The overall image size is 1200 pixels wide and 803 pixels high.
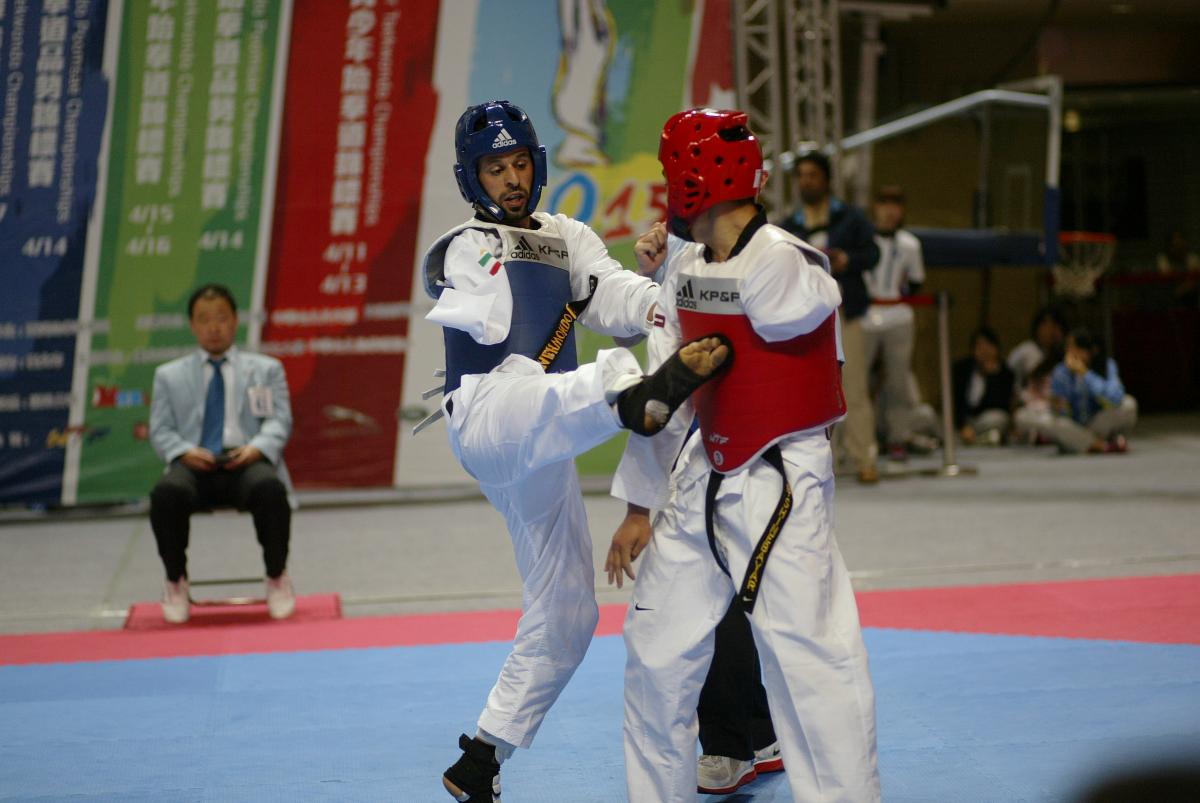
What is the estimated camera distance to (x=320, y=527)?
729 cm

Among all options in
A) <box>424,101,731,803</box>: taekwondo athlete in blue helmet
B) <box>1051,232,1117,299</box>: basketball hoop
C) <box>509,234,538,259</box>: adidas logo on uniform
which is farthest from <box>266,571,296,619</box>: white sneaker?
<box>1051,232,1117,299</box>: basketball hoop

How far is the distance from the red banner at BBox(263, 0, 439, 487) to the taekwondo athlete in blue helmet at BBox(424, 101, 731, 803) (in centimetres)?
465

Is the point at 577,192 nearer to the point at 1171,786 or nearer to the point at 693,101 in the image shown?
the point at 693,101

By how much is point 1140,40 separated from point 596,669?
40.5 ft

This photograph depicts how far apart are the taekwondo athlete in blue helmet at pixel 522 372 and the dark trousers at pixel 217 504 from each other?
90.4 inches

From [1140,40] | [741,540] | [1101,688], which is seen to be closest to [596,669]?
[1101,688]

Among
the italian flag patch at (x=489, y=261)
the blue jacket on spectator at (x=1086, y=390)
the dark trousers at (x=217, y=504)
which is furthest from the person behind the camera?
the blue jacket on spectator at (x=1086, y=390)

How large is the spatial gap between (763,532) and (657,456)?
289 mm

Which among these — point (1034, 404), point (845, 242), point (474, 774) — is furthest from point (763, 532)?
point (1034, 404)

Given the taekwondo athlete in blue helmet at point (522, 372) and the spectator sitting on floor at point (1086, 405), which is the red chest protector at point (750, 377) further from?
the spectator sitting on floor at point (1086, 405)

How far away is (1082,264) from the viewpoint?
38.7ft

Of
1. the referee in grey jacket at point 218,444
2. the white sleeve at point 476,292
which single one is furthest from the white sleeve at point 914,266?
the white sleeve at point 476,292

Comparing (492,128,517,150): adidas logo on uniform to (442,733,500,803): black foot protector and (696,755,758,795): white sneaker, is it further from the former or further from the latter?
(696,755,758,795): white sneaker

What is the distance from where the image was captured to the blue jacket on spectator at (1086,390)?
9.33 meters
